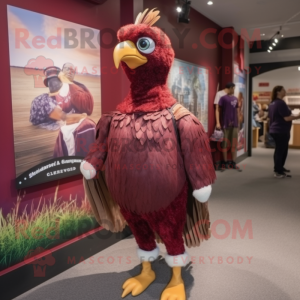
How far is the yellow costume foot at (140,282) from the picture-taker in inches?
75.5

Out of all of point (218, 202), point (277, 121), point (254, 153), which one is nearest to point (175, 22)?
point (277, 121)

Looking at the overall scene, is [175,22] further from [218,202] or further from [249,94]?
[249,94]

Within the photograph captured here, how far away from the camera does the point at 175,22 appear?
4121 mm

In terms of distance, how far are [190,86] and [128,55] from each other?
312cm

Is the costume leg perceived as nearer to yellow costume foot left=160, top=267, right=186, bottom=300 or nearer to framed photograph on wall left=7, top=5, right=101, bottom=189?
yellow costume foot left=160, top=267, right=186, bottom=300

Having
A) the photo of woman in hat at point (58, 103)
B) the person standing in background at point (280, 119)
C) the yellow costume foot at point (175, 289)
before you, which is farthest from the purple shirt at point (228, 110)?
the yellow costume foot at point (175, 289)

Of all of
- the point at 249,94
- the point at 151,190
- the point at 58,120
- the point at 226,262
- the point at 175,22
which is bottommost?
the point at 226,262

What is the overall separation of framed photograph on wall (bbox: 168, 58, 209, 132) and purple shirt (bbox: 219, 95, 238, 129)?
15.5 inches

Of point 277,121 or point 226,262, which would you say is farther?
point 277,121

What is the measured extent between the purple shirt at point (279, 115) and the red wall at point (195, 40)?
104 centimetres

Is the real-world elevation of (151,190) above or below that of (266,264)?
above

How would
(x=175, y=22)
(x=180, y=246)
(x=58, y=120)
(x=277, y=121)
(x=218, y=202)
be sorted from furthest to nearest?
(x=277, y=121), (x=175, y=22), (x=218, y=202), (x=58, y=120), (x=180, y=246)

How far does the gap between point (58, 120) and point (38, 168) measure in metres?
0.37

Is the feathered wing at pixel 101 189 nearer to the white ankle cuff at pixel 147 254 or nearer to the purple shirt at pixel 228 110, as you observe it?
the white ankle cuff at pixel 147 254
